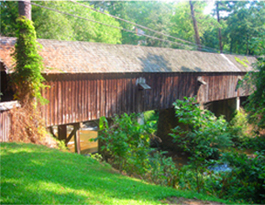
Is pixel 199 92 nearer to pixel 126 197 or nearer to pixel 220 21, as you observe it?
pixel 126 197

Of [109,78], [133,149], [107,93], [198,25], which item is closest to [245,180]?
[133,149]

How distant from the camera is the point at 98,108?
11.6 metres

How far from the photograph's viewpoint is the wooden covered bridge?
10.0 meters

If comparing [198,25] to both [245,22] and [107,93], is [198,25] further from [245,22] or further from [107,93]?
[107,93]

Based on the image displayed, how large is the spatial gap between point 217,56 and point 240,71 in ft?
7.52

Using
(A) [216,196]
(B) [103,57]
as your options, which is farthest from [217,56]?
(A) [216,196]

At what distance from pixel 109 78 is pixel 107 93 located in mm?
729

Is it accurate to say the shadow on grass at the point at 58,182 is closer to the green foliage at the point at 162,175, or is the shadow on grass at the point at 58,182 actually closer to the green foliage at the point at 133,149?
the green foliage at the point at 133,149

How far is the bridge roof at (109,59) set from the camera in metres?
9.97

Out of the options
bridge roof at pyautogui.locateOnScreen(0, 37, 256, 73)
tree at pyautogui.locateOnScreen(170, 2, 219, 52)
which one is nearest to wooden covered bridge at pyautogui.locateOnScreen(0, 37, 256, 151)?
bridge roof at pyautogui.locateOnScreen(0, 37, 256, 73)

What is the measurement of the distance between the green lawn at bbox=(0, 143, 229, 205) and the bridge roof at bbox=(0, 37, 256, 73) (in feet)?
12.7

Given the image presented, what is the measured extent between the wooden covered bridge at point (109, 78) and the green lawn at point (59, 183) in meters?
2.12

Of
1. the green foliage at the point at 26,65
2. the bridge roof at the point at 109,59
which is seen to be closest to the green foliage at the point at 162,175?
the green foliage at the point at 26,65

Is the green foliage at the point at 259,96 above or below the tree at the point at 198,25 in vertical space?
below
